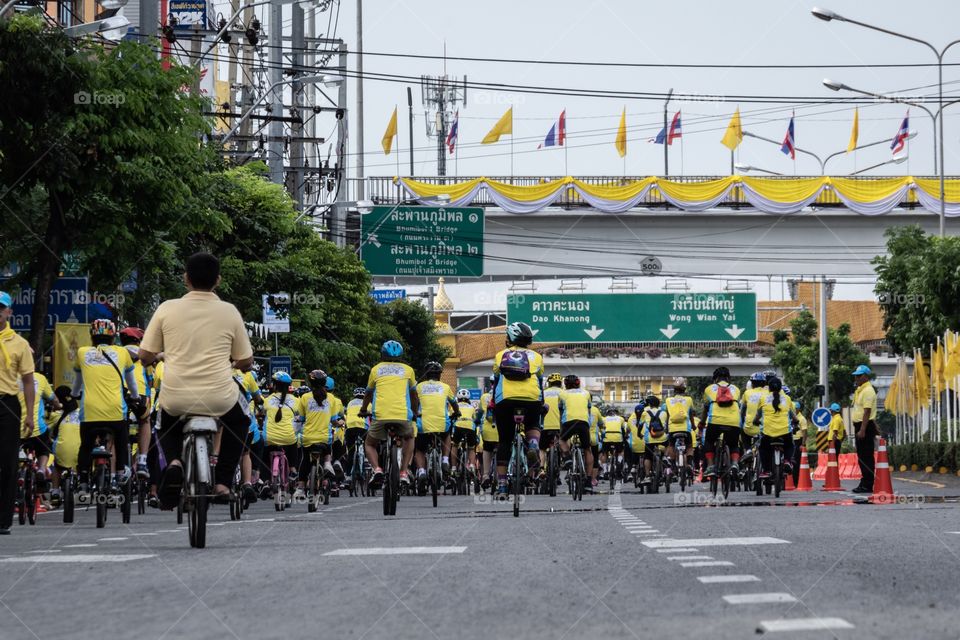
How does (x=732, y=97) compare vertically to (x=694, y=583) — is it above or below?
above

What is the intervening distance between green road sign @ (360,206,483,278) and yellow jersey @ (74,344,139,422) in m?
30.9

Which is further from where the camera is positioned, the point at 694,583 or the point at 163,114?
the point at 163,114

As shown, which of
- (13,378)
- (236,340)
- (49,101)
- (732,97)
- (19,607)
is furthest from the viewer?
(732,97)

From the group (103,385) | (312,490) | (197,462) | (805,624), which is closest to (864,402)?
(312,490)

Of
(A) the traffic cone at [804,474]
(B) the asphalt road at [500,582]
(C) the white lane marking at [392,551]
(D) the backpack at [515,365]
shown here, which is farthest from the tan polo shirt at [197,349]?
(A) the traffic cone at [804,474]

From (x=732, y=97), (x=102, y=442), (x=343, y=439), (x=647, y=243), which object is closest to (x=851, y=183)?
(x=647, y=243)

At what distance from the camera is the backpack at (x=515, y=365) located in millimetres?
16094

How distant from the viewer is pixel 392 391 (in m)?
17.4

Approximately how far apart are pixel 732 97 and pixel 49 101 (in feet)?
67.1

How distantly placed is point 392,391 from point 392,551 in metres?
7.38

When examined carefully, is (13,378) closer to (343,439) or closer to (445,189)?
(343,439)

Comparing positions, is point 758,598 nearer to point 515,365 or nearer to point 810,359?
point 515,365

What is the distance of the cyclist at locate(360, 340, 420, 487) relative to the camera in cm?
1725

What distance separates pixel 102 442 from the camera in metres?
15.7
